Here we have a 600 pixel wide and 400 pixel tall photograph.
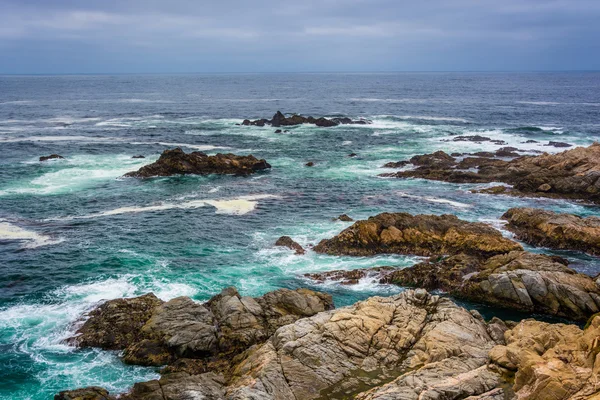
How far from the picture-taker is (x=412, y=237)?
38438mm

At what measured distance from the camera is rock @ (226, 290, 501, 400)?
17578 millimetres

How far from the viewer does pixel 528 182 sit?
53.1 m

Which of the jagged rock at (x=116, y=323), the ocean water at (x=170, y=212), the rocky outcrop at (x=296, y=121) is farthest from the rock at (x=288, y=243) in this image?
the rocky outcrop at (x=296, y=121)

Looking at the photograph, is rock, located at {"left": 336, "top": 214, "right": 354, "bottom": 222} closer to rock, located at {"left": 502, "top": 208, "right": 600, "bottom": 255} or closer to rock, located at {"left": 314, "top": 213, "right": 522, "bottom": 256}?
rock, located at {"left": 314, "top": 213, "right": 522, "bottom": 256}

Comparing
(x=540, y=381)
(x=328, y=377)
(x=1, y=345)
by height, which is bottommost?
(x=1, y=345)

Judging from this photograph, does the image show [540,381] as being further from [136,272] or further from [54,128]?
[54,128]

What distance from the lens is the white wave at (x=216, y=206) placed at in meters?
48.2

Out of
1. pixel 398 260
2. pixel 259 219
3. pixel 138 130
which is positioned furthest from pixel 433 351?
pixel 138 130

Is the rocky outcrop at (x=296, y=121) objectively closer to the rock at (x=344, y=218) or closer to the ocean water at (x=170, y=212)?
the ocean water at (x=170, y=212)

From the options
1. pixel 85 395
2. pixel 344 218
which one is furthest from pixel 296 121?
pixel 85 395

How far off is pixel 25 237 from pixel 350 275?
28.4 m

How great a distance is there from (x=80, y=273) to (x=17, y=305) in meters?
4.94

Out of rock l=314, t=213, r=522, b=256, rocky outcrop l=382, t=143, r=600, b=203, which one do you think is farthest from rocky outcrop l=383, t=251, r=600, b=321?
rocky outcrop l=382, t=143, r=600, b=203

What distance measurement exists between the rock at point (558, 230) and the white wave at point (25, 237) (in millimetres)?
39686
